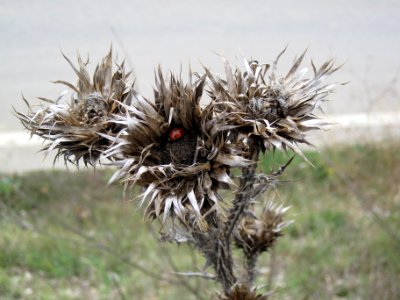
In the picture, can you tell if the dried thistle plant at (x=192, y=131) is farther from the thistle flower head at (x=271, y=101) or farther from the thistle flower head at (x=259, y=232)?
the thistle flower head at (x=259, y=232)

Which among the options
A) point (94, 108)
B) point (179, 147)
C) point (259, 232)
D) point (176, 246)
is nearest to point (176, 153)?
point (179, 147)

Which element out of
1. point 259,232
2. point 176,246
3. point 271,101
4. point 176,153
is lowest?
point 176,246

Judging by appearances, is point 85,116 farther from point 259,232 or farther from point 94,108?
point 259,232

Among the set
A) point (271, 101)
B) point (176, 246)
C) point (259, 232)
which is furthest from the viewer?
point (176, 246)

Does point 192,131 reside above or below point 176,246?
above

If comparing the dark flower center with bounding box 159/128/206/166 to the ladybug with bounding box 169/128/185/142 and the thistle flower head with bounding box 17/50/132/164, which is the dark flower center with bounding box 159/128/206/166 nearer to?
the ladybug with bounding box 169/128/185/142

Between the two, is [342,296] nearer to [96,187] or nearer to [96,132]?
[96,187]

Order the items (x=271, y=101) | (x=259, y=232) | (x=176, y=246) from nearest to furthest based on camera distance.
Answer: (x=271, y=101) < (x=259, y=232) < (x=176, y=246)
